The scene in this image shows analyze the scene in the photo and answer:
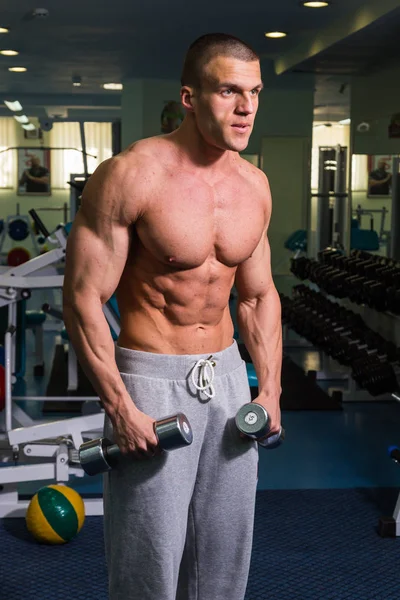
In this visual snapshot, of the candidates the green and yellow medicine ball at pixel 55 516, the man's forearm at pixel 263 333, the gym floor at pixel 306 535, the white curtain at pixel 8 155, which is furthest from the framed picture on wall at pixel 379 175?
the white curtain at pixel 8 155

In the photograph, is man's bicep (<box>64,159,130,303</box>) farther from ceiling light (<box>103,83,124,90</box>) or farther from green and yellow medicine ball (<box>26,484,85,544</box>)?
ceiling light (<box>103,83,124,90</box>)

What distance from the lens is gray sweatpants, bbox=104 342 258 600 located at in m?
1.42

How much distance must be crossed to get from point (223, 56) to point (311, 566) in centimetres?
158

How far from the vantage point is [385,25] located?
385 centimetres

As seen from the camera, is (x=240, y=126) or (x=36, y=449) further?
(x=36, y=449)

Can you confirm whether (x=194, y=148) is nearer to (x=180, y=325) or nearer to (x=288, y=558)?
(x=180, y=325)

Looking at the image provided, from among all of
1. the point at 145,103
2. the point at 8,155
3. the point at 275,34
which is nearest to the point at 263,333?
the point at 275,34

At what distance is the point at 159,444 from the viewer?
1357 mm

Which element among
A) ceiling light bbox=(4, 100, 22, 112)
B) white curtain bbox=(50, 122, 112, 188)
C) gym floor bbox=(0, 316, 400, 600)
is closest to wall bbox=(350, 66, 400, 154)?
gym floor bbox=(0, 316, 400, 600)

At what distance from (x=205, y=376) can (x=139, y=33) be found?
4.08m

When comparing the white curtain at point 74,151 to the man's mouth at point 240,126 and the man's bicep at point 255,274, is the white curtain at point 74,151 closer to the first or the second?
the man's bicep at point 255,274

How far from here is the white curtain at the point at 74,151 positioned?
12922mm

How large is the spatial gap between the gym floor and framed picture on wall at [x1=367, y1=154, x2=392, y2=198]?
1.26 m

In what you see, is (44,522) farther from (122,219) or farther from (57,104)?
(57,104)
